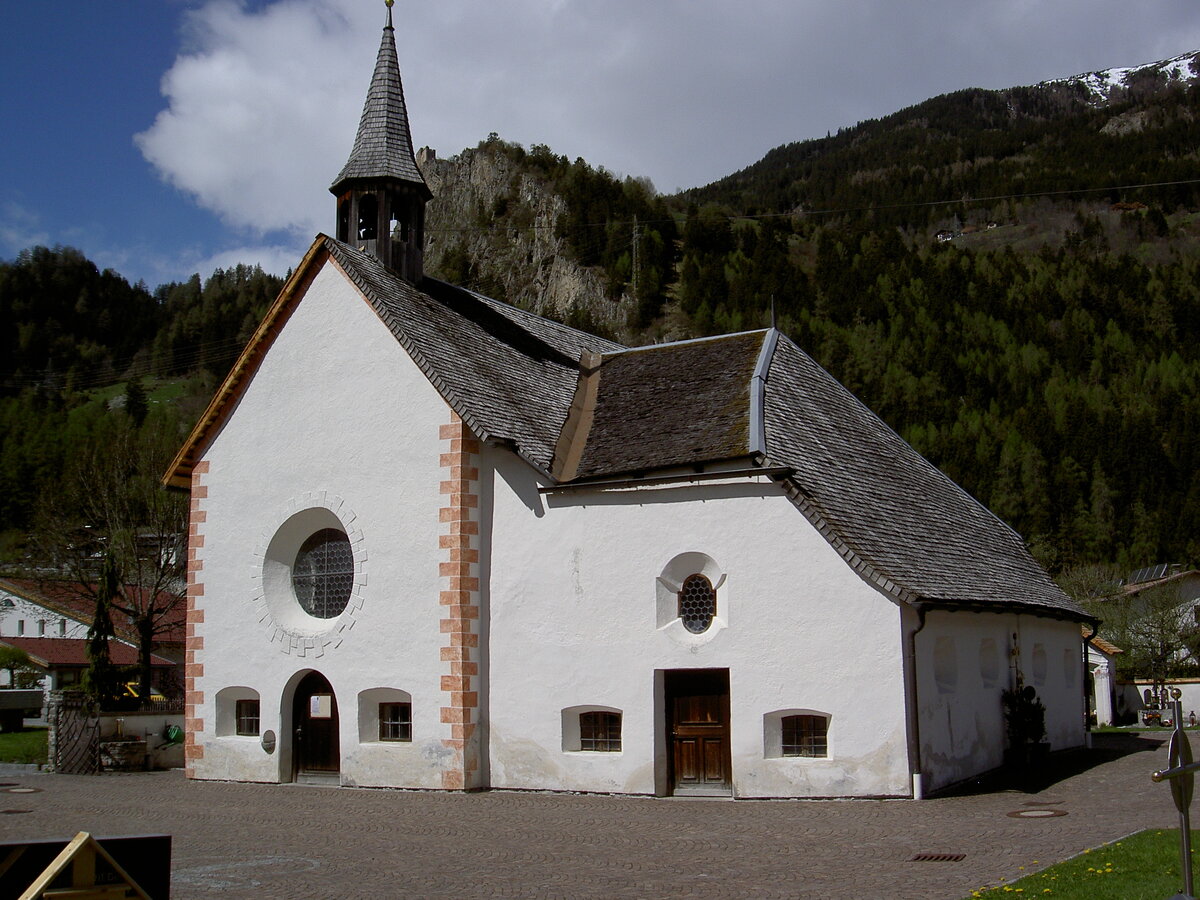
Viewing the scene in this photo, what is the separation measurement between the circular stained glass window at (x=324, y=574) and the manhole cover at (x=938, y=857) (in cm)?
1193

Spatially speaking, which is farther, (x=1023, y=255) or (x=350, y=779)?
(x=1023, y=255)

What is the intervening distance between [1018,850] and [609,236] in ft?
→ 318

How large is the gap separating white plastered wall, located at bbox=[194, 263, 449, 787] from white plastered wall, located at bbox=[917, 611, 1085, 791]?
25.5 feet

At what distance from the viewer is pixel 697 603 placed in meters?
17.9

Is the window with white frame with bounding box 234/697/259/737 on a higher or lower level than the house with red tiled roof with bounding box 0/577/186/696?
lower

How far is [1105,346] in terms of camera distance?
9056cm

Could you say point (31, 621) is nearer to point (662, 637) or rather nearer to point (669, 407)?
Answer: point (669, 407)

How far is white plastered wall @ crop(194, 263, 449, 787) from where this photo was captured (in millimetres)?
19250

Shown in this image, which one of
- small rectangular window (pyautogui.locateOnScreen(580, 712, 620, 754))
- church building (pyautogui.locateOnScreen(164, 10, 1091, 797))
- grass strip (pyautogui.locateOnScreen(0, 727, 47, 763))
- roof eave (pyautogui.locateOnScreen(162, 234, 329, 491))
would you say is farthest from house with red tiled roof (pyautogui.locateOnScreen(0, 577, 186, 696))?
small rectangular window (pyautogui.locateOnScreen(580, 712, 620, 754))

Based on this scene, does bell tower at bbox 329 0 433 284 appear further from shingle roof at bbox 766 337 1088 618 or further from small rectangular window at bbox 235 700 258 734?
small rectangular window at bbox 235 700 258 734

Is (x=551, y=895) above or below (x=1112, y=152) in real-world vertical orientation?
below

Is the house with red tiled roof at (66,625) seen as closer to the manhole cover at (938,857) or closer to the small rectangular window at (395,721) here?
the small rectangular window at (395,721)

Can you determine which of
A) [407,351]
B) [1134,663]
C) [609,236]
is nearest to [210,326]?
[609,236]

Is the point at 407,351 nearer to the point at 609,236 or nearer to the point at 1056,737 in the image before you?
the point at 1056,737
